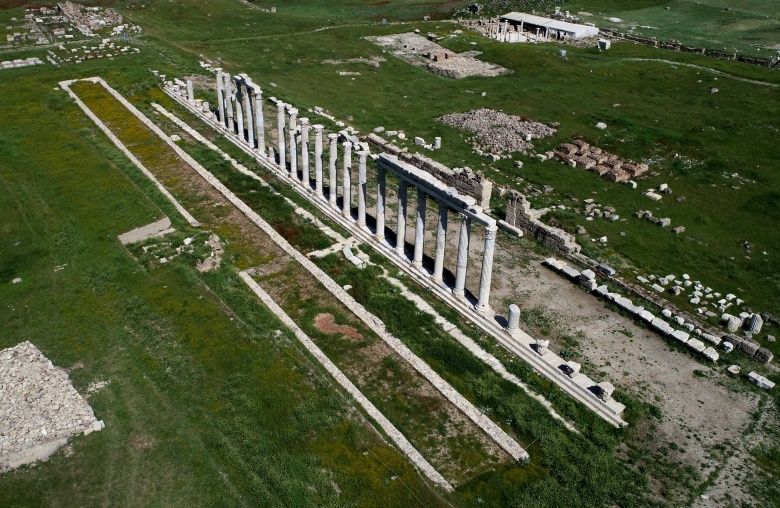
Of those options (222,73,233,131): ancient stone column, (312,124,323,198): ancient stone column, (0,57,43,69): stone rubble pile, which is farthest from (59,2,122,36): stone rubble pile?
(312,124,323,198): ancient stone column

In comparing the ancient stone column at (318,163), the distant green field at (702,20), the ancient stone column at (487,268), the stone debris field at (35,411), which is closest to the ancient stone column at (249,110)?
the ancient stone column at (318,163)

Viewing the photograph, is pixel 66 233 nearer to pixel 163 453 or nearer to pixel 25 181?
pixel 25 181

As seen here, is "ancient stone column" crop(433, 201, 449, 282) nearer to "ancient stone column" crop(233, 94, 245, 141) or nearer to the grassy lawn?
the grassy lawn

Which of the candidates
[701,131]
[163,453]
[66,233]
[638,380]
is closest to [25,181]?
[66,233]

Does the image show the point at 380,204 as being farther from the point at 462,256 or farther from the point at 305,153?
the point at 462,256

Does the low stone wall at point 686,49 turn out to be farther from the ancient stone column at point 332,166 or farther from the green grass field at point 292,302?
the ancient stone column at point 332,166

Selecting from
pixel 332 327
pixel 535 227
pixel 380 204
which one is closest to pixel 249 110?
pixel 380 204

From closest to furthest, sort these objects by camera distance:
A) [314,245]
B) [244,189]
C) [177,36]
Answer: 1. [314,245]
2. [244,189]
3. [177,36]
